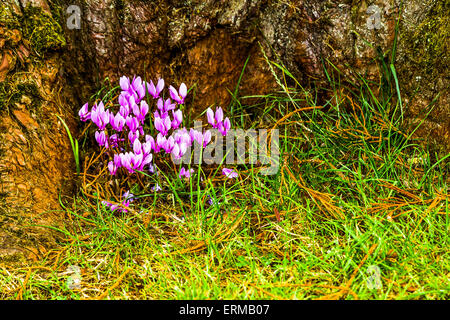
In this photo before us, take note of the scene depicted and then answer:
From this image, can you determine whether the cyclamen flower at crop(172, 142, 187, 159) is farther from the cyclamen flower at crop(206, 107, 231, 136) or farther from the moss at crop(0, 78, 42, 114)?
the moss at crop(0, 78, 42, 114)

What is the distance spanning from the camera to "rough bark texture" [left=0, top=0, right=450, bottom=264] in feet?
7.64

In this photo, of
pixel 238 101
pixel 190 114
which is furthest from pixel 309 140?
pixel 190 114

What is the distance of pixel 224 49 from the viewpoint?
2723 millimetres

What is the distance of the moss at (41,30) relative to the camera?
2.21 metres

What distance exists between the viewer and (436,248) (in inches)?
77.9

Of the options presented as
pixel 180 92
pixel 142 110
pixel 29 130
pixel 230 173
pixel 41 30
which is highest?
pixel 41 30

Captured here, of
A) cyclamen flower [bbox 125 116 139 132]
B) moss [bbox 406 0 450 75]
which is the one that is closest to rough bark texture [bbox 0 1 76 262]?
cyclamen flower [bbox 125 116 139 132]

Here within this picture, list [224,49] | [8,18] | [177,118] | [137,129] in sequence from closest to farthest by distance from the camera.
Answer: [8,18]
[177,118]
[137,129]
[224,49]

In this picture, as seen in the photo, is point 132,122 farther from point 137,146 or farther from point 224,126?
point 224,126

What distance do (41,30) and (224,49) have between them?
1.07 metres

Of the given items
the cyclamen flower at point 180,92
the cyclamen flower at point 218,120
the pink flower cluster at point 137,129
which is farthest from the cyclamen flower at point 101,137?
the cyclamen flower at point 218,120

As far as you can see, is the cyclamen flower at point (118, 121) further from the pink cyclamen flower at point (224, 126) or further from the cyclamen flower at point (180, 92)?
the pink cyclamen flower at point (224, 126)

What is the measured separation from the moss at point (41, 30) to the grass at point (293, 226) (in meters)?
0.64

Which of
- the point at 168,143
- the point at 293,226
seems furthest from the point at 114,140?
the point at 293,226
